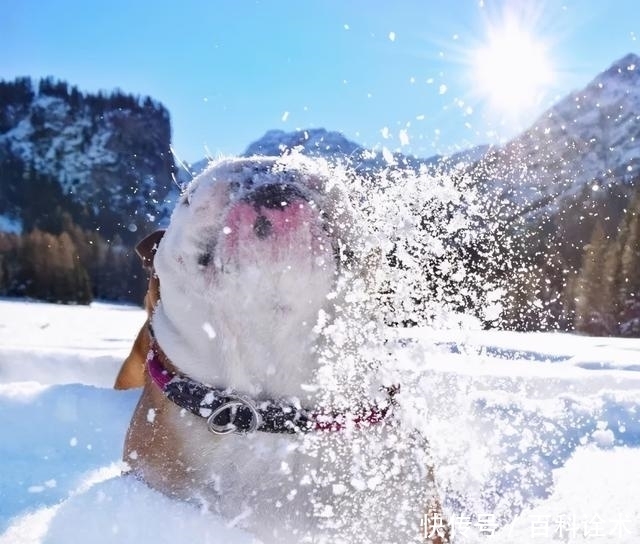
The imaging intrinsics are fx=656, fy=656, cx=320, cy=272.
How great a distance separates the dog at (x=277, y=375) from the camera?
1.52 meters

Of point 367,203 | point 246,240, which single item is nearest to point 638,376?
point 367,203

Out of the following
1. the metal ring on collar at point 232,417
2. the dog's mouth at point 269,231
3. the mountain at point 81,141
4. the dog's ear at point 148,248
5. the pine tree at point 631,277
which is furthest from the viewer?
the mountain at point 81,141

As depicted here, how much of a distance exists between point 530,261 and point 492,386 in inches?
1191

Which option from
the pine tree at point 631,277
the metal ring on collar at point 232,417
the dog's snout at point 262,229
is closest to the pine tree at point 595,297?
the pine tree at point 631,277

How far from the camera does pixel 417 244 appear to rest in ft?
7.66

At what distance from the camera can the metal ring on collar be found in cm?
160

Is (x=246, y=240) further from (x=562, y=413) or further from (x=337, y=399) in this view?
(x=562, y=413)

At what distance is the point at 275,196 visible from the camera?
59.8 inches

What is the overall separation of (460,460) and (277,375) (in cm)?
194

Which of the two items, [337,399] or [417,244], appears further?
[417,244]

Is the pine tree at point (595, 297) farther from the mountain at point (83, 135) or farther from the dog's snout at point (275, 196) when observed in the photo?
the mountain at point (83, 135)

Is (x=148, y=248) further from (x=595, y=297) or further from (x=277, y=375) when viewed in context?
(x=595, y=297)

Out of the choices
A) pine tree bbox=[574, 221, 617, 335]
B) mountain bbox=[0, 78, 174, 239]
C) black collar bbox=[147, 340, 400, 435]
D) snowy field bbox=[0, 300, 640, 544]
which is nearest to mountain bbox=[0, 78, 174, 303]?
mountain bbox=[0, 78, 174, 239]

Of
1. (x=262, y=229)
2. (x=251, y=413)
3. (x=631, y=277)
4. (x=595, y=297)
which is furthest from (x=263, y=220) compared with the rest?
(x=631, y=277)
